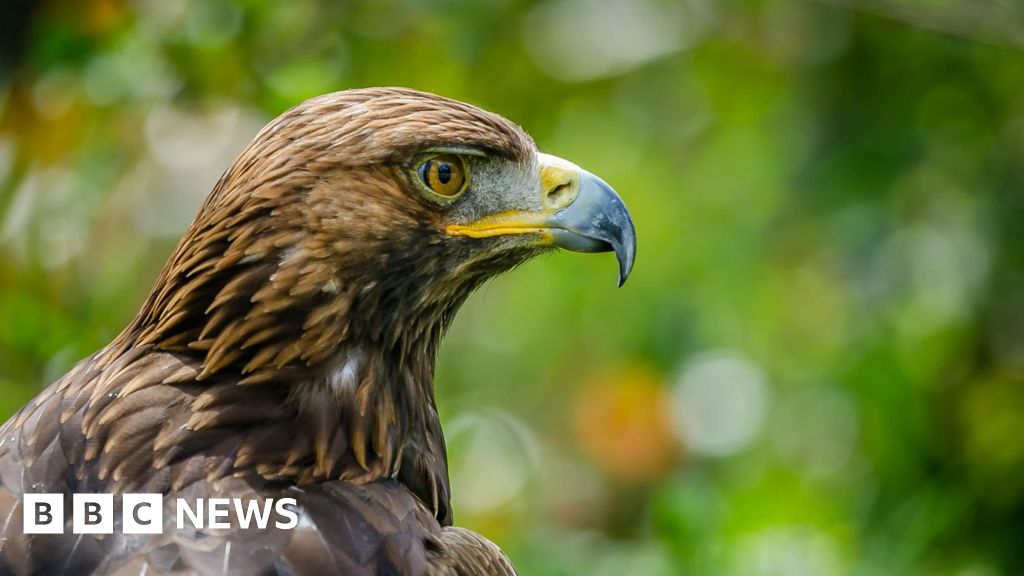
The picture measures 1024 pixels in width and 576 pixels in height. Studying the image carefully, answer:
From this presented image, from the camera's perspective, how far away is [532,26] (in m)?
7.37

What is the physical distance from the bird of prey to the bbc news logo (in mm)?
17

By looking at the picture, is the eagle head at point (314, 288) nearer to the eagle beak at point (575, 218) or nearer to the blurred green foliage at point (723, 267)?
the eagle beak at point (575, 218)

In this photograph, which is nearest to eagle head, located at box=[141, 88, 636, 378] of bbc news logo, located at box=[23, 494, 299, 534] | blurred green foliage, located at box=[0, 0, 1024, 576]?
bbc news logo, located at box=[23, 494, 299, 534]

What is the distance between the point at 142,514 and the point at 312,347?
485 mm

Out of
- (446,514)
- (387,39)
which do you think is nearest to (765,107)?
(387,39)

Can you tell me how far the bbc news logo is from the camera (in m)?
2.65

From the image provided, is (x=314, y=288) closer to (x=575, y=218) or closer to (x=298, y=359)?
(x=298, y=359)

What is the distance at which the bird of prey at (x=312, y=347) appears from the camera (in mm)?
2762

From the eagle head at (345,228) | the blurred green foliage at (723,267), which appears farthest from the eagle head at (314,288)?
the blurred green foliage at (723,267)

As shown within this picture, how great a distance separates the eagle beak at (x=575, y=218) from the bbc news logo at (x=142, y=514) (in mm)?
802

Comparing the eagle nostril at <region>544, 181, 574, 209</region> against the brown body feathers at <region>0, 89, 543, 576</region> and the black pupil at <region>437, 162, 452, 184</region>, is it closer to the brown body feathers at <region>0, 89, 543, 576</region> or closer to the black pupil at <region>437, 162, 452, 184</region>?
the brown body feathers at <region>0, 89, 543, 576</region>

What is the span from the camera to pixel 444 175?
3059 mm

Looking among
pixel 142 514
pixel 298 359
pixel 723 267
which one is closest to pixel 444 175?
pixel 298 359

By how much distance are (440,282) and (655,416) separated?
12.9ft
